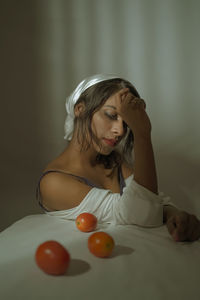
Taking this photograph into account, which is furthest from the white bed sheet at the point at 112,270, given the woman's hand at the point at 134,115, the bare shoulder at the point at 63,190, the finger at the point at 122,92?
the finger at the point at 122,92

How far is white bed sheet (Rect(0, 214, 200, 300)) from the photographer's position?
0.49 metres

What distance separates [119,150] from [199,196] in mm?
651

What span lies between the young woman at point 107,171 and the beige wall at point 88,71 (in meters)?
0.48

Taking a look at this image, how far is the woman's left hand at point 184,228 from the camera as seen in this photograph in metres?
0.75

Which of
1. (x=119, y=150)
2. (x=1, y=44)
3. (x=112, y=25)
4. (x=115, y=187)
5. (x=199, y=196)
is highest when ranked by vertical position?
(x=112, y=25)

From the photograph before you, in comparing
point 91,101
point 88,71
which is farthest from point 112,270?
point 88,71

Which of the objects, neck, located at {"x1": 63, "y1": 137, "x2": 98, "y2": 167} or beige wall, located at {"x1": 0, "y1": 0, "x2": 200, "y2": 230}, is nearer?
neck, located at {"x1": 63, "y1": 137, "x2": 98, "y2": 167}

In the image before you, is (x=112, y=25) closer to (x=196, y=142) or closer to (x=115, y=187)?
(x=196, y=142)

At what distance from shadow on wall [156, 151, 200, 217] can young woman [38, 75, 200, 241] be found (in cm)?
47

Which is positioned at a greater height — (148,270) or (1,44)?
(1,44)

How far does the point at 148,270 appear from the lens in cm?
58


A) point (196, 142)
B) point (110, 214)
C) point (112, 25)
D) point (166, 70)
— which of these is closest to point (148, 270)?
point (110, 214)

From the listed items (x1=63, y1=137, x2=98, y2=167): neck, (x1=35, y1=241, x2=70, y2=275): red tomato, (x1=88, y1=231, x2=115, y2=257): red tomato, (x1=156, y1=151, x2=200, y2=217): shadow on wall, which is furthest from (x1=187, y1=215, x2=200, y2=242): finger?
(x1=156, y1=151, x2=200, y2=217): shadow on wall

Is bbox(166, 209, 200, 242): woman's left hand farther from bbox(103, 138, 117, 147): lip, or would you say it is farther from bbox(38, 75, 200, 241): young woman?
bbox(103, 138, 117, 147): lip
